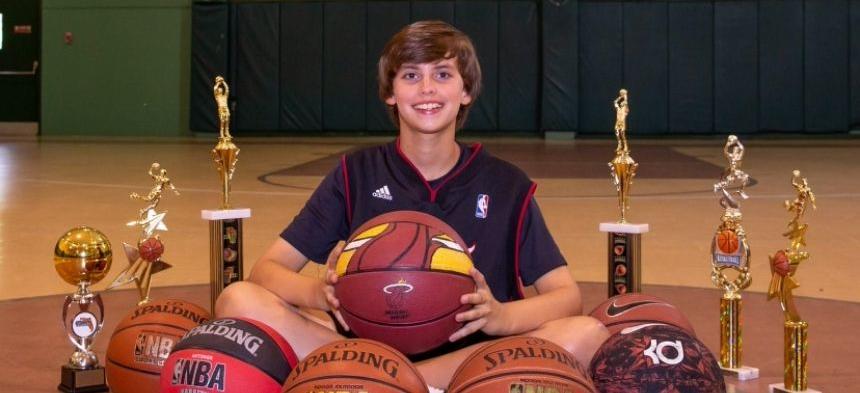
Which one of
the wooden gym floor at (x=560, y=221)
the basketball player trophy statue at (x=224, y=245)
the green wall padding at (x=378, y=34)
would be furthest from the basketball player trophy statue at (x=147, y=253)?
the green wall padding at (x=378, y=34)

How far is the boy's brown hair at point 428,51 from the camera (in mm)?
3010

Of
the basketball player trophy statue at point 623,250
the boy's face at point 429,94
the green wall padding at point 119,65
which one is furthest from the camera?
the green wall padding at point 119,65

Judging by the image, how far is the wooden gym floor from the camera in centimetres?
398

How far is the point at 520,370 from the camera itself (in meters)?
2.38

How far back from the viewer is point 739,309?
3.40 m

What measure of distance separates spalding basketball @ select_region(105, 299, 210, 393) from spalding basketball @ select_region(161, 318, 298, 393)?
0.35 metres

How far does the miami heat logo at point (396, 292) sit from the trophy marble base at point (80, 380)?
107cm

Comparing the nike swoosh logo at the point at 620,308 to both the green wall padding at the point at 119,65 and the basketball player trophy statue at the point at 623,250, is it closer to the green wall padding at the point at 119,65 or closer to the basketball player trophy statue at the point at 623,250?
the basketball player trophy statue at the point at 623,250

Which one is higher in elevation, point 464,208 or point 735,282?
point 464,208

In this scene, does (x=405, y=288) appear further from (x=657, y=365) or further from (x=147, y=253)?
(x=147, y=253)

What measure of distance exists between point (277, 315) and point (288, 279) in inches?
5.8

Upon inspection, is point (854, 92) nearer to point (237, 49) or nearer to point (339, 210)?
point (237, 49)

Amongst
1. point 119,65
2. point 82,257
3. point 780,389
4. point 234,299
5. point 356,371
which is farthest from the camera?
point 119,65

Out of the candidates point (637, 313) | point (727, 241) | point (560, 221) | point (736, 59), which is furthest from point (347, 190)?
point (736, 59)
